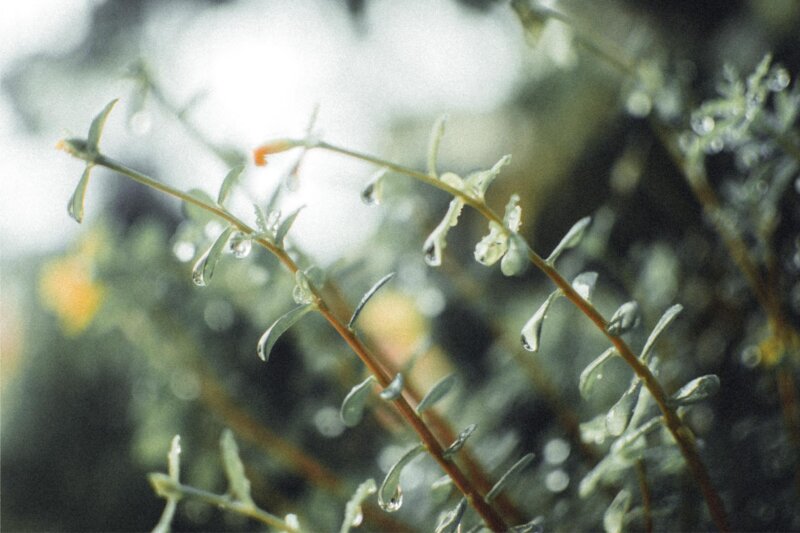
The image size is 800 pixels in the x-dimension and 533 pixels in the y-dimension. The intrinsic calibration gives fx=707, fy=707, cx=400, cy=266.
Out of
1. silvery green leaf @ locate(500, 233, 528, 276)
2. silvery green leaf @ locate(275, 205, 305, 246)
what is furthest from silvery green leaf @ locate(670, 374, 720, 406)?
silvery green leaf @ locate(275, 205, 305, 246)

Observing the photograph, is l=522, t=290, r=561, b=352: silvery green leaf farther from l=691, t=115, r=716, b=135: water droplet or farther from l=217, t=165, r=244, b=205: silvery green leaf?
l=691, t=115, r=716, b=135: water droplet

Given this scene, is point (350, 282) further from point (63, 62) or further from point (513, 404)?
point (63, 62)

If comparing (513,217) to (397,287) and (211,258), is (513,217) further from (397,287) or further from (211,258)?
(397,287)

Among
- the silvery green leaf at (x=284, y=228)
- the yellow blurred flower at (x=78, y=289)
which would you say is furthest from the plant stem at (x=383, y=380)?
the yellow blurred flower at (x=78, y=289)

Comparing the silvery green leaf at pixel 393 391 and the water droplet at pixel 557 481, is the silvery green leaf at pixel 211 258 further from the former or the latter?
the water droplet at pixel 557 481

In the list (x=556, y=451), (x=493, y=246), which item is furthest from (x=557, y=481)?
(x=493, y=246)
